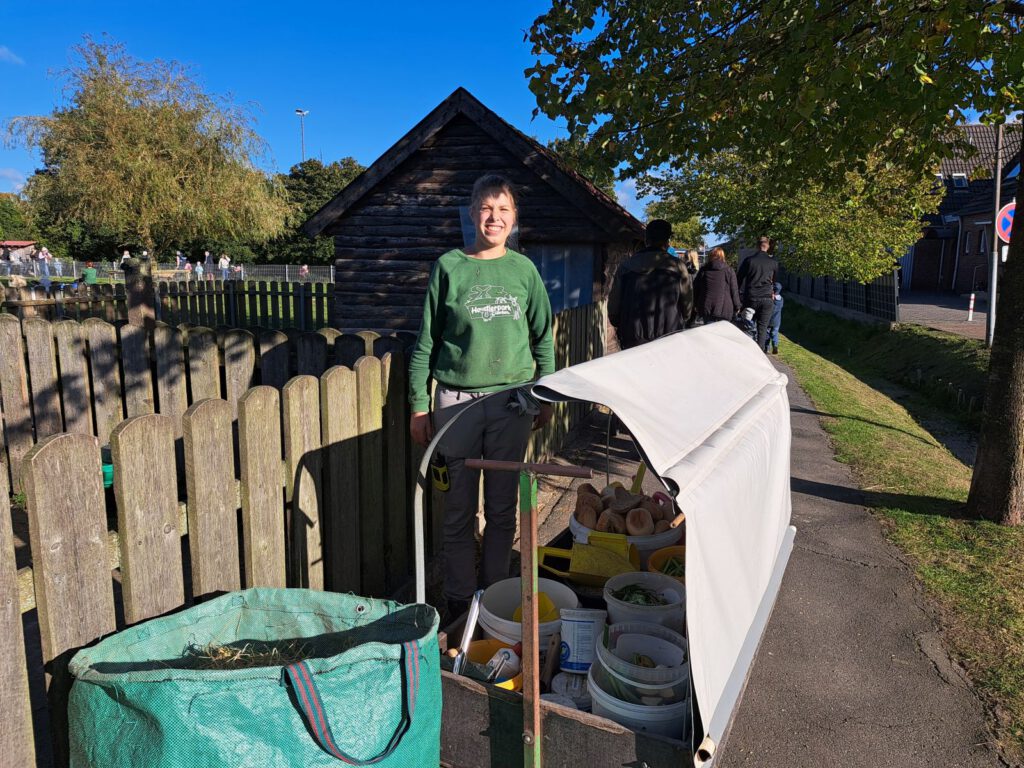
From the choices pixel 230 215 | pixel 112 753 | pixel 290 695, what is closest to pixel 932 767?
pixel 290 695

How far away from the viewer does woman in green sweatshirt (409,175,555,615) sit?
10.5ft

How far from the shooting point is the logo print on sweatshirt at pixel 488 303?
321 centimetres

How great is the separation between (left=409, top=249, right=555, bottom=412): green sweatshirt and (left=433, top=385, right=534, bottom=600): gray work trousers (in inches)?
3.9

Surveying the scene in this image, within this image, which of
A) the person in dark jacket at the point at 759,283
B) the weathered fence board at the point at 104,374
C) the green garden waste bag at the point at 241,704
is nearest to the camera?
the green garden waste bag at the point at 241,704

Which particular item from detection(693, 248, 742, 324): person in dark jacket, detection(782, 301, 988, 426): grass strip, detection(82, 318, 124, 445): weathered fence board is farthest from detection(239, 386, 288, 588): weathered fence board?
detection(782, 301, 988, 426): grass strip

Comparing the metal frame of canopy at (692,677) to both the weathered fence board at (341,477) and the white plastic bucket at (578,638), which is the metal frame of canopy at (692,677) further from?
the weathered fence board at (341,477)

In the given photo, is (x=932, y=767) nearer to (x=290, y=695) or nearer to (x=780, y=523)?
(x=780, y=523)

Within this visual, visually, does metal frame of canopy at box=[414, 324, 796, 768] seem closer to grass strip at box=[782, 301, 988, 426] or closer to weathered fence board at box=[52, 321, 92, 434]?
weathered fence board at box=[52, 321, 92, 434]

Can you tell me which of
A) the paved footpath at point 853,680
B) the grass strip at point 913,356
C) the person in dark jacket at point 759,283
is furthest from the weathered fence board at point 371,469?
the grass strip at point 913,356

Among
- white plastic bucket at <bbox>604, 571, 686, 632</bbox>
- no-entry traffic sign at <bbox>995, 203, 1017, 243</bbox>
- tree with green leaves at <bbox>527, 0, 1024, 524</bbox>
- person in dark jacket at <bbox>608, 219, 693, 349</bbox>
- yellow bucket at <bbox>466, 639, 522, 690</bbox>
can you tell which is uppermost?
tree with green leaves at <bbox>527, 0, 1024, 524</bbox>

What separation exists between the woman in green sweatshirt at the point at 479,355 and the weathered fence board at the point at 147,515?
1.24 metres

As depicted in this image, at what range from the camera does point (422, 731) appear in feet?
6.51

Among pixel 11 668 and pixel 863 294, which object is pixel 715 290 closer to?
pixel 11 668

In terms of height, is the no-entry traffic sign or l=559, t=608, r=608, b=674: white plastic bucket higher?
the no-entry traffic sign
